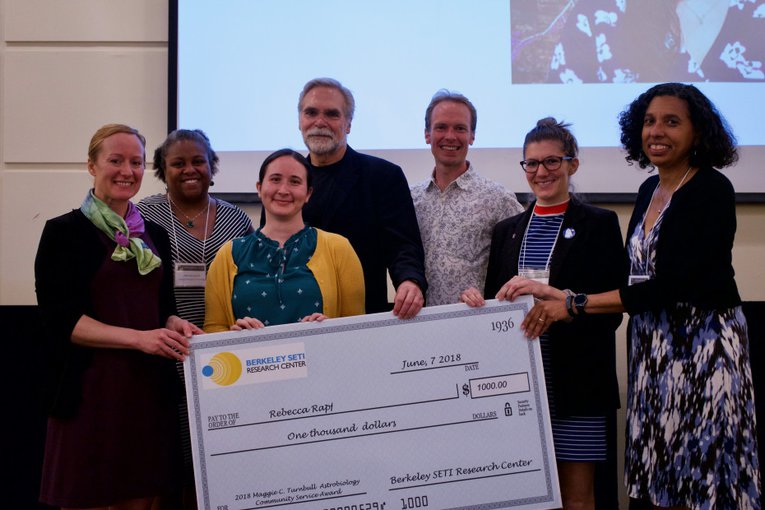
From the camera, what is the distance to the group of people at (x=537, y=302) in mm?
2305

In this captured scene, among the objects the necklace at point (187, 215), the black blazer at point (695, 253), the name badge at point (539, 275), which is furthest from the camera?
the necklace at point (187, 215)

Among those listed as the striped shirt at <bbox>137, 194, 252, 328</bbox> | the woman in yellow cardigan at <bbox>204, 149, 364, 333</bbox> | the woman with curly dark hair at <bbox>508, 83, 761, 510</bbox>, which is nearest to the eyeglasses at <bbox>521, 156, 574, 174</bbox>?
the woman with curly dark hair at <bbox>508, 83, 761, 510</bbox>

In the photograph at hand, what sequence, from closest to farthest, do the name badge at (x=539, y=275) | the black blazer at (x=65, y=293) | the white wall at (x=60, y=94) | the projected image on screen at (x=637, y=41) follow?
the black blazer at (x=65, y=293)
the name badge at (x=539, y=275)
the projected image on screen at (x=637, y=41)
the white wall at (x=60, y=94)

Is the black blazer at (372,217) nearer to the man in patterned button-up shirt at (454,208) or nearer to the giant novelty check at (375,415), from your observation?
the man in patterned button-up shirt at (454,208)

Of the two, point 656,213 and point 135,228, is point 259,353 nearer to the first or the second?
point 135,228

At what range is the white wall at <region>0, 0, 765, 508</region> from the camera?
13.5 ft

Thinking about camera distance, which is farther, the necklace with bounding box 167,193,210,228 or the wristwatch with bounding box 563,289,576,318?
the necklace with bounding box 167,193,210,228

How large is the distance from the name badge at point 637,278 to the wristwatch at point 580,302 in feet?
0.66

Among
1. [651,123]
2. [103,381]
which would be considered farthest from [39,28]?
[651,123]

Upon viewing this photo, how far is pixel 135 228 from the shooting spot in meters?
2.44

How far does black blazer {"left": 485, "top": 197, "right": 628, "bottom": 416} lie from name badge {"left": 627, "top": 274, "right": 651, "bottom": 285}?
55mm

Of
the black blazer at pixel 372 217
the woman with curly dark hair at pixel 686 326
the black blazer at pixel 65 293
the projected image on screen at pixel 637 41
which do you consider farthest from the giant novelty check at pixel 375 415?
the projected image on screen at pixel 637 41

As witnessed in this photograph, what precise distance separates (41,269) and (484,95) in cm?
247

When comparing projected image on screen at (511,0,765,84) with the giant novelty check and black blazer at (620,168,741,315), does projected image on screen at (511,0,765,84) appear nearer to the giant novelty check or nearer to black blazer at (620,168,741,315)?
black blazer at (620,168,741,315)
